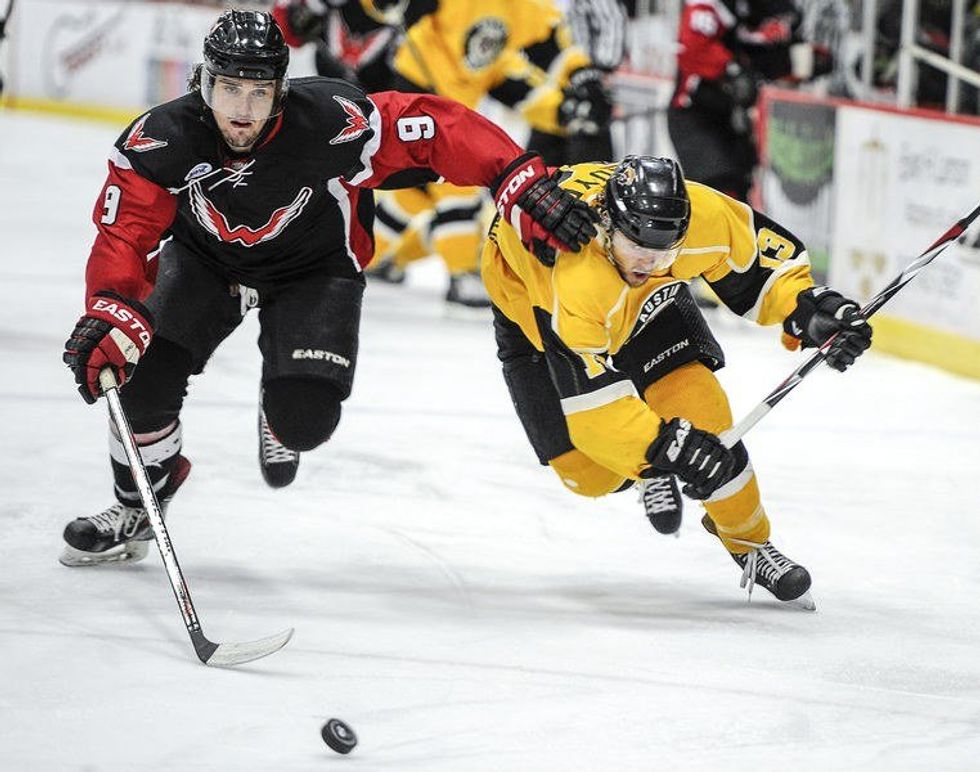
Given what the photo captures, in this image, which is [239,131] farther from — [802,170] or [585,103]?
[802,170]

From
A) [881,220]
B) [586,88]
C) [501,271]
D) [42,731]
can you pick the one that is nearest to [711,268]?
[501,271]

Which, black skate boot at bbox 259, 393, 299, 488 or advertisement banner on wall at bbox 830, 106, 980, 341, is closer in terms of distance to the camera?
black skate boot at bbox 259, 393, 299, 488

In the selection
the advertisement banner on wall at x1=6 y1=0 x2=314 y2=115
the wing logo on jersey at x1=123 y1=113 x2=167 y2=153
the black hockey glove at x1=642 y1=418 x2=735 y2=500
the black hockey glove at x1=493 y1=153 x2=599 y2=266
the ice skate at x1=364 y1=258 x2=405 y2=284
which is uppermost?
the wing logo on jersey at x1=123 y1=113 x2=167 y2=153

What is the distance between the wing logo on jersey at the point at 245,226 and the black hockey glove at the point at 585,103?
11.1 feet

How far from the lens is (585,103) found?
21.6ft

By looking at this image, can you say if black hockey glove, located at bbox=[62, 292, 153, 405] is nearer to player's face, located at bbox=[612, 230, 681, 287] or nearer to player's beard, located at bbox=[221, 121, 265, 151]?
player's beard, located at bbox=[221, 121, 265, 151]

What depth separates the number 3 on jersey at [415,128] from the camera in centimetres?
333

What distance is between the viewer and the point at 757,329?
657 centimetres

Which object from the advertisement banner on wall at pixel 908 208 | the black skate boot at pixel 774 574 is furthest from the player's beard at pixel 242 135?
the advertisement banner on wall at pixel 908 208

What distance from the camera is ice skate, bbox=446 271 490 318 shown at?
6703 millimetres

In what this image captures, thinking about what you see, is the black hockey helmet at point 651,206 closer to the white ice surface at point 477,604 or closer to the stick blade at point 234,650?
the white ice surface at point 477,604

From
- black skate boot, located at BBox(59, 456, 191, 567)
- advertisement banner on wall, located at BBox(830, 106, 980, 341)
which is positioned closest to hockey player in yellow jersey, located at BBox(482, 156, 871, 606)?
black skate boot, located at BBox(59, 456, 191, 567)

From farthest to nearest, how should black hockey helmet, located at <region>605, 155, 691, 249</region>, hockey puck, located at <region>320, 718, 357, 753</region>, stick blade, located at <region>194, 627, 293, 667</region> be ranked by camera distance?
1. black hockey helmet, located at <region>605, 155, 691, 249</region>
2. stick blade, located at <region>194, 627, 293, 667</region>
3. hockey puck, located at <region>320, 718, 357, 753</region>

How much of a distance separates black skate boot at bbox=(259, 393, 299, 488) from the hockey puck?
1236 mm
